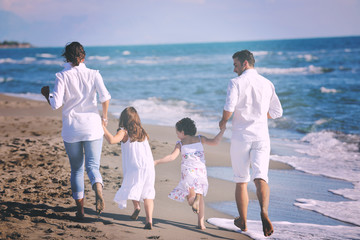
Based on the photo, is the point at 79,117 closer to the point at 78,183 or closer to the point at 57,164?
the point at 78,183

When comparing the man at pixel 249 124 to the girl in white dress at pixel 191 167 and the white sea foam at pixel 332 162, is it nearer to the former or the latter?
the girl in white dress at pixel 191 167

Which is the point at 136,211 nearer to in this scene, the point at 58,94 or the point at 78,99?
the point at 78,99

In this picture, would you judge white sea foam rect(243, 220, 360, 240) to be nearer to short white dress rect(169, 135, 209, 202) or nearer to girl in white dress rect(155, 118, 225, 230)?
girl in white dress rect(155, 118, 225, 230)

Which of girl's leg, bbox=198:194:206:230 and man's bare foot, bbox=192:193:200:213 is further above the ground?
man's bare foot, bbox=192:193:200:213

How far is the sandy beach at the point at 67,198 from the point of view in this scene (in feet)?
11.0

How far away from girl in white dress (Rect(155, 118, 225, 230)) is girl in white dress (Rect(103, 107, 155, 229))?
19 centimetres

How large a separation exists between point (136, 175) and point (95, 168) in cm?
43

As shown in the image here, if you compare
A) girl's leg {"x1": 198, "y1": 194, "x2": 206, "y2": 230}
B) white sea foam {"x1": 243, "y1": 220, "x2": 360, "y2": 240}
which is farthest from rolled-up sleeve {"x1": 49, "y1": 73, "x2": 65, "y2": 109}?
white sea foam {"x1": 243, "y1": 220, "x2": 360, "y2": 240}

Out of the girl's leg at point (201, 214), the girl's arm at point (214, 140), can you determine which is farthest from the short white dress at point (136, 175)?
the girl's arm at point (214, 140)

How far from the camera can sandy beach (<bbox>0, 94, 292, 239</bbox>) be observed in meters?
3.37

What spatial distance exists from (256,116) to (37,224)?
2.34 m

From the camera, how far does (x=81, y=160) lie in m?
3.64

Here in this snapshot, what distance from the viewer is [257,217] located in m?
4.22

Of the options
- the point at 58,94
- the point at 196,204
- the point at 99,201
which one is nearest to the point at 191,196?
the point at 196,204
